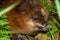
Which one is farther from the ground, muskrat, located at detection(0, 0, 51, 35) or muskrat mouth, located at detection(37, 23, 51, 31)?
muskrat, located at detection(0, 0, 51, 35)

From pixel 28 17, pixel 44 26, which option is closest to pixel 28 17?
pixel 28 17

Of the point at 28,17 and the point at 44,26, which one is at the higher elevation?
the point at 28,17

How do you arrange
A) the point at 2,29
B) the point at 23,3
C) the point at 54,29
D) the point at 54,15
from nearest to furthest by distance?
the point at 2,29 < the point at 23,3 < the point at 54,29 < the point at 54,15

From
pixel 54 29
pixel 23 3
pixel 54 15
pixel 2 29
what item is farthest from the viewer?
pixel 54 15

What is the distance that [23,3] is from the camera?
2225mm

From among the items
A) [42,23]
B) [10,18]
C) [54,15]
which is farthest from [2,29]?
[54,15]

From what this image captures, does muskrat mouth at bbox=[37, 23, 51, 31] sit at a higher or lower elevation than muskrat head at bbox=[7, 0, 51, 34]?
lower

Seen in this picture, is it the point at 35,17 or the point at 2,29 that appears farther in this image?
the point at 35,17

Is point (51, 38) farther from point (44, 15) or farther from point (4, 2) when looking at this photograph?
point (4, 2)

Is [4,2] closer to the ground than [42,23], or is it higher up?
higher up

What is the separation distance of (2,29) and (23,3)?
53cm

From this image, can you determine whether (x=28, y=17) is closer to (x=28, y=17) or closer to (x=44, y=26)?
(x=28, y=17)

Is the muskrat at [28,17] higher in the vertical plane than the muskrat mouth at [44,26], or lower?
higher

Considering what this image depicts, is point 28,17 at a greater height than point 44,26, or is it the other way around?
point 28,17
